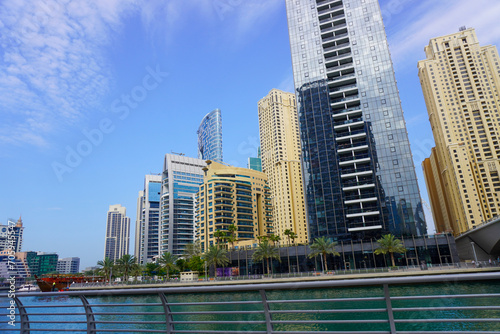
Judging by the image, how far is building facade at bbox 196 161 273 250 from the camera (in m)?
115

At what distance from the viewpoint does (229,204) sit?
118 metres

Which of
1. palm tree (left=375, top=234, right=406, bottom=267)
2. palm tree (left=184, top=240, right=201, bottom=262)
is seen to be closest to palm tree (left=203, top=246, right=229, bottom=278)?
palm tree (left=184, top=240, right=201, bottom=262)

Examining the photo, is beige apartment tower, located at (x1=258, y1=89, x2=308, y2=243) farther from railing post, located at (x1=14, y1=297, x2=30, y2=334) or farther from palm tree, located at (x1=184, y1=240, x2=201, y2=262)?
railing post, located at (x1=14, y1=297, x2=30, y2=334)

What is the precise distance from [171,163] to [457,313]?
14752 centimetres

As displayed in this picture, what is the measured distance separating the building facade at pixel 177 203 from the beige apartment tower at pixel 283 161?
37481 mm

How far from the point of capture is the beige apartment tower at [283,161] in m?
138

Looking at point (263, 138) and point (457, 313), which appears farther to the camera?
point (263, 138)

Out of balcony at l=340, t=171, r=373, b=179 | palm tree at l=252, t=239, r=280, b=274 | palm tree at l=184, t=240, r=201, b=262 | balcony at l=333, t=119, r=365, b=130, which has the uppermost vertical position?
balcony at l=333, t=119, r=365, b=130

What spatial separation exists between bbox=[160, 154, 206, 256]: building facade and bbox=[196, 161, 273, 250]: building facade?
29.8 meters

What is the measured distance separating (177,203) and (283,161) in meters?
52.2

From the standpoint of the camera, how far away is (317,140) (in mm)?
79375

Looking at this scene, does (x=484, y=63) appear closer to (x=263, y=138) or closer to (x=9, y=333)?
(x=263, y=138)

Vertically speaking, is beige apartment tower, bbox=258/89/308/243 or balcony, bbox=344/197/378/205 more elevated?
beige apartment tower, bbox=258/89/308/243

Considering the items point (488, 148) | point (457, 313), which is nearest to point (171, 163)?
point (488, 148)
